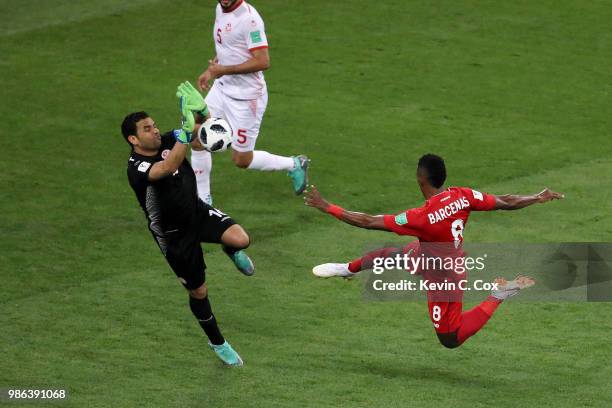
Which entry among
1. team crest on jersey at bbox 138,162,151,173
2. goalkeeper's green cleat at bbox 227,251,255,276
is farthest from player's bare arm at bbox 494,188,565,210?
team crest on jersey at bbox 138,162,151,173

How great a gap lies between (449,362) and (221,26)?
5.14 metres

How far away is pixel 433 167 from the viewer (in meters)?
10.8

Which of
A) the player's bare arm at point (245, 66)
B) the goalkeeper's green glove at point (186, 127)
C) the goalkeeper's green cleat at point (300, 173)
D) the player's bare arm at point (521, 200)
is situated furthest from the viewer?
the goalkeeper's green cleat at point (300, 173)

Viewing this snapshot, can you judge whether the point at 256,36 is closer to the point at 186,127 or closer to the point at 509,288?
the point at 186,127

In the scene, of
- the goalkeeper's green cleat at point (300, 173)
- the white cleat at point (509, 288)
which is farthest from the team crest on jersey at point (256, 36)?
the white cleat at point (509, 288)

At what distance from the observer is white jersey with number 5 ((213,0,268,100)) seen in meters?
14.5

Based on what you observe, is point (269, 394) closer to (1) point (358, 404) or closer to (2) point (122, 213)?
(1) point (358, 404)

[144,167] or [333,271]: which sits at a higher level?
[144,167]

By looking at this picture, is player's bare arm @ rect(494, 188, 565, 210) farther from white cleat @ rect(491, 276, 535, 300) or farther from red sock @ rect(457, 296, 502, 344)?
red sock @ rect(457, 296, 502, 344)

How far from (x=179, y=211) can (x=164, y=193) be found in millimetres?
236

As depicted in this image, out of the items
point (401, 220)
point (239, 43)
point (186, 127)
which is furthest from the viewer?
point (239, 43)

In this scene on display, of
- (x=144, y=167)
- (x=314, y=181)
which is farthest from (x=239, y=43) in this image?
(x=144, y=167)

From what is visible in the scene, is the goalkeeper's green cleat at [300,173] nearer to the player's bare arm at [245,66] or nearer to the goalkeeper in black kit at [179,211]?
the player's bare arm at [245,66]

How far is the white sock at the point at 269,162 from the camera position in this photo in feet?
48.7
